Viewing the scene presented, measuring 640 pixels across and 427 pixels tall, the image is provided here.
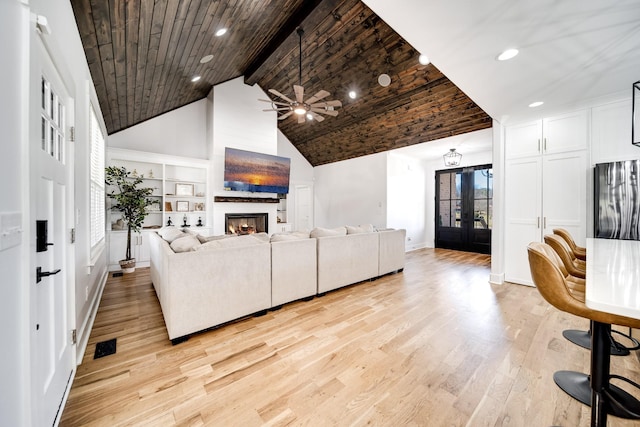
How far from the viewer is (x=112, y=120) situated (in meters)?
4.36

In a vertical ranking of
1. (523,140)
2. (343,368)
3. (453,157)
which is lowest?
(343,368)

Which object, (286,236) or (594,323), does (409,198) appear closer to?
(286,236)

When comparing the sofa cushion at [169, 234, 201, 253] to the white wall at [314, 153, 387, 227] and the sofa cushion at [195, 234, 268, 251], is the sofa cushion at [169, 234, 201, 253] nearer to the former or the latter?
the sofa cushion at [195, 234, 268, 251]

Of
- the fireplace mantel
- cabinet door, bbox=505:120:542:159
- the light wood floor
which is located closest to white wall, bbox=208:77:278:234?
the fireplace mantel

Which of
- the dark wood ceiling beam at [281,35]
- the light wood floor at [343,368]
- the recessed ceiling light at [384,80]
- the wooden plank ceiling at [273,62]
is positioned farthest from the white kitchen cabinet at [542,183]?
the dark wood ceiling beam at [281,35]

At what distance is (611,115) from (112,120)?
754 centimetres

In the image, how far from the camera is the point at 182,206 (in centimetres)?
564

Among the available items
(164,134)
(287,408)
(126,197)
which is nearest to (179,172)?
(164,134)

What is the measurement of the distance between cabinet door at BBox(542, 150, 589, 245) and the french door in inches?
109

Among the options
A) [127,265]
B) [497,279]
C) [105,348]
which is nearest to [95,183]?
[127,265]

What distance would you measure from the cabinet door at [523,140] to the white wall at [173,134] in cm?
624

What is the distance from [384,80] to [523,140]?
Answer: 2497 mm

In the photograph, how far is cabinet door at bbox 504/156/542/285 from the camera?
3637 millimetres

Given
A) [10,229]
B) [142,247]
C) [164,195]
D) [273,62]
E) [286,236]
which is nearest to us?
[10,229]
